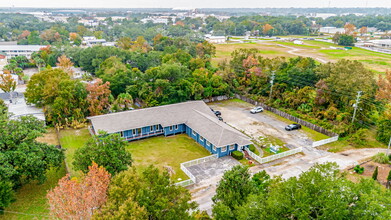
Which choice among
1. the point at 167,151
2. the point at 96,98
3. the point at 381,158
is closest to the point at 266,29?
the point at 96,98

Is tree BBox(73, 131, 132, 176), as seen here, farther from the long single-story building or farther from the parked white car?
the parked white car

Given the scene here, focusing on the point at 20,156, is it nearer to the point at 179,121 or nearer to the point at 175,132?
the point at 175,132

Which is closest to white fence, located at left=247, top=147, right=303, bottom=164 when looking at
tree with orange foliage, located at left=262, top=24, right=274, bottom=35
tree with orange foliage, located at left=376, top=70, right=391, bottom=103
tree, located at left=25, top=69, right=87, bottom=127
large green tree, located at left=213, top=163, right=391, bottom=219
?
tree with orange foliage, located at left=376, top=70, right=391, bottom=103

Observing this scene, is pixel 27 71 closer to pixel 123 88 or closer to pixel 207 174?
pixel 123 88

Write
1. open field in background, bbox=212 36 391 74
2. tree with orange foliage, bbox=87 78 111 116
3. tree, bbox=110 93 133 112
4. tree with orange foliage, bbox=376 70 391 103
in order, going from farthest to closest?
1. open field in background, bbox=212 36 391 74
2. tree, bbox=110 93 133 112
3. tree with orange foliage, bbox=87 78 111 116
4. tree with orange foliage, bbox=376 70 391 103

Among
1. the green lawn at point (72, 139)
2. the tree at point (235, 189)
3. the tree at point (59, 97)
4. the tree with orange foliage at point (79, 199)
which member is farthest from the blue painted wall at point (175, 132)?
the tree with orange foliage at point (79, 199)

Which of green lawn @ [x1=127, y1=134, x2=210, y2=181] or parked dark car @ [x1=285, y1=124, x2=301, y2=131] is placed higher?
parked dark car @ [x1=285, y1=124, x2=301, y2=131]
